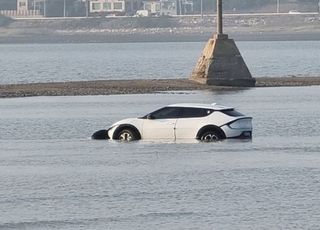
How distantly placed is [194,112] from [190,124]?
0.39m

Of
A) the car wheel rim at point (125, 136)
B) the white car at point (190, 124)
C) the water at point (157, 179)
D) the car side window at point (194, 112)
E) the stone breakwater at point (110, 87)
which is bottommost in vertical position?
the stone breakwater at point (110, 87)

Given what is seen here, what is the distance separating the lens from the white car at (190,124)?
142ft

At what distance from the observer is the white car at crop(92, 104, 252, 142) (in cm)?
4334

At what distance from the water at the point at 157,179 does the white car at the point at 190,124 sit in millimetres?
396

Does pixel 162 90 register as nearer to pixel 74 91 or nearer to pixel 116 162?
pixel 74 91

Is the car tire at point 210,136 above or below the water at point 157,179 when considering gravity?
above

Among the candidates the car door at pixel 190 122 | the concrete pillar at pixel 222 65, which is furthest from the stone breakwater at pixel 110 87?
the car door at pixel 190 122

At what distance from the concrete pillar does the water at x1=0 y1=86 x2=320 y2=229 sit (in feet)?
71.3

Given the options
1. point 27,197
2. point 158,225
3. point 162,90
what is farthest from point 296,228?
point 162,90

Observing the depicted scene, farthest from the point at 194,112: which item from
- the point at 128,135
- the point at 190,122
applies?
the point at 128,135

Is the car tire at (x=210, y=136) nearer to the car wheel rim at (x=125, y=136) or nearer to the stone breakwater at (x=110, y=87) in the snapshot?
the car wheel rim at (x=125, y=136)

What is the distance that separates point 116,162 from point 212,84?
38.8m

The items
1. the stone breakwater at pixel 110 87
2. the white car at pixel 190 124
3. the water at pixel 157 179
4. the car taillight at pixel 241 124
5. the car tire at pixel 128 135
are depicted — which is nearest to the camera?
the water at pixel 157 179

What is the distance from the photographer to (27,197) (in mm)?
31766
